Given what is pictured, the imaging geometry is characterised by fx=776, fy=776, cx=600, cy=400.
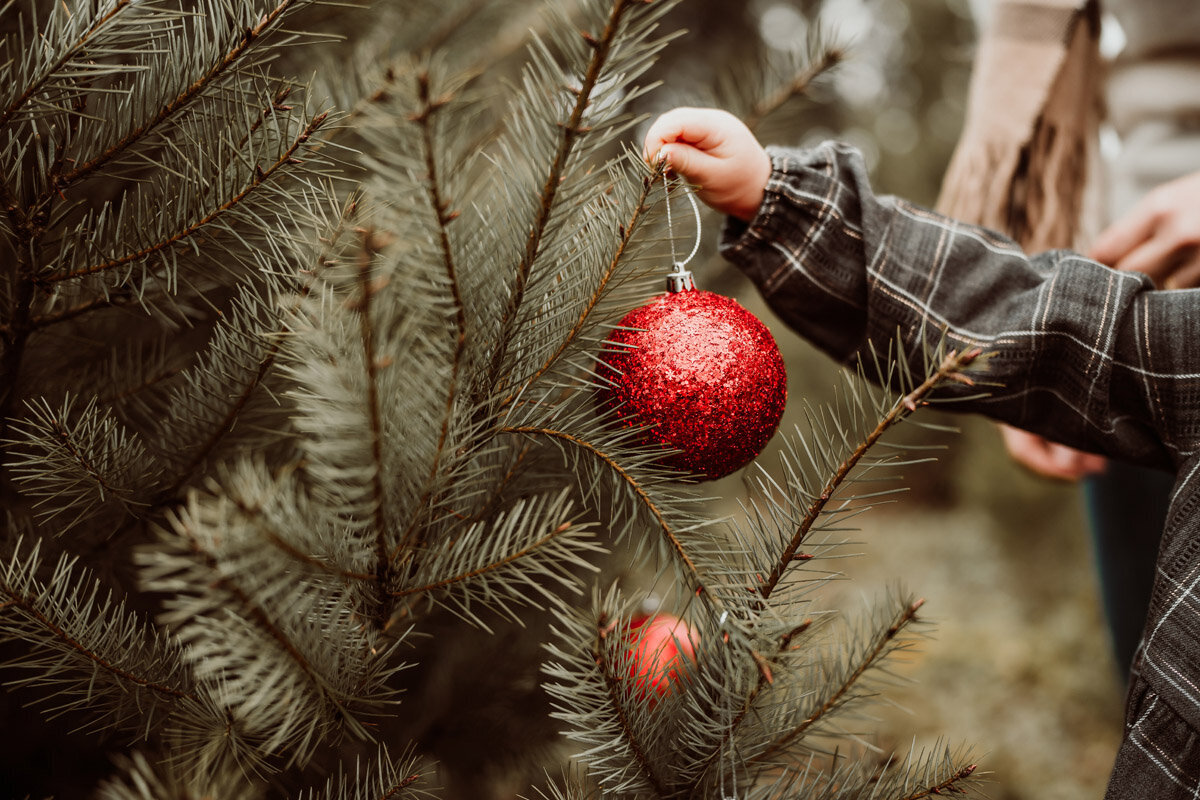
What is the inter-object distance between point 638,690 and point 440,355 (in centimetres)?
25

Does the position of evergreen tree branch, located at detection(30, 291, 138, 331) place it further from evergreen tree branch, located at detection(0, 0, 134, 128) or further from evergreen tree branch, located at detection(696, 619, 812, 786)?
evergreen tree branch, located at detection(696, 619, 812, 786)

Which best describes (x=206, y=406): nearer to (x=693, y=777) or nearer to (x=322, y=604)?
(x=322, y=604)

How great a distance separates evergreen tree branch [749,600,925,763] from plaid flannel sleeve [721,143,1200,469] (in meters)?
0.25

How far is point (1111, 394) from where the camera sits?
0.67 metres

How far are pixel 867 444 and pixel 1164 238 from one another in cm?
56

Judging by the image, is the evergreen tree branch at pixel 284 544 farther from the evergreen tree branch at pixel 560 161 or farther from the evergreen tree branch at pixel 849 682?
the evergreen tree branch at pixel 849 682

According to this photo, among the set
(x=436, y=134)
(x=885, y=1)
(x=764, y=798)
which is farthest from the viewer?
(x=885, y=1)

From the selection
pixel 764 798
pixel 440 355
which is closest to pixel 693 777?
pixel 764 798

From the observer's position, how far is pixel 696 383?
56 centimetres

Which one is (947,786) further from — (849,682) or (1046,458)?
(1046,458)

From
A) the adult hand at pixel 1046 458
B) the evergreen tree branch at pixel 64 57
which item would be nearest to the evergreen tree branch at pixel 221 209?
the evergreen tree branch at pixel 64 57

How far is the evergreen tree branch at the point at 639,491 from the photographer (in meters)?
0.52

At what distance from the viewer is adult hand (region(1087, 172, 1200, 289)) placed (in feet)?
2.56

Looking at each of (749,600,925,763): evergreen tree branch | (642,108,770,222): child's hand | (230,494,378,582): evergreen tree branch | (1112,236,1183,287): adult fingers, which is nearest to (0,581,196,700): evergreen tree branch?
(230,494,378,582): evergreen tree branch
